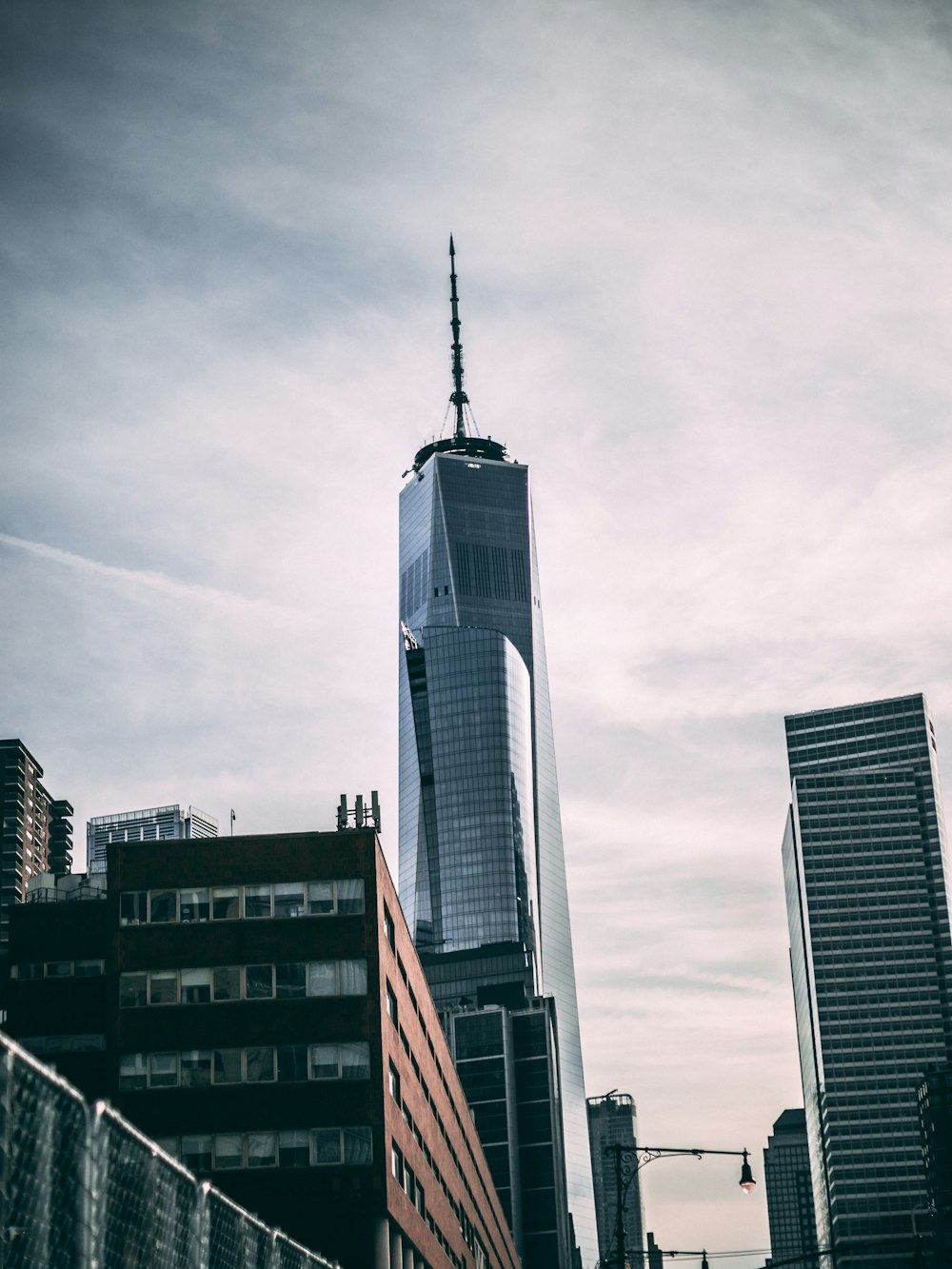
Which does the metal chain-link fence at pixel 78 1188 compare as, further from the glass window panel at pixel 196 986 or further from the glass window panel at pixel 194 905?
the glass window panel at pixel 194 905

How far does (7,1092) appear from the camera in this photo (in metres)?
14.6

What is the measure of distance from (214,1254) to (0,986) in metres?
71.4

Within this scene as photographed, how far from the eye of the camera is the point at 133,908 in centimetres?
7188

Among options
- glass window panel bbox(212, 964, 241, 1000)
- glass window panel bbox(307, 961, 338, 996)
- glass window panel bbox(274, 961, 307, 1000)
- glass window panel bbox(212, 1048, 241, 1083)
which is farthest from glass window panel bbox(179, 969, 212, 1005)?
glass window panel bbox(307, 961, 338, 996)

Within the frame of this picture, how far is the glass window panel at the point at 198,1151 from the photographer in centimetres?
6744

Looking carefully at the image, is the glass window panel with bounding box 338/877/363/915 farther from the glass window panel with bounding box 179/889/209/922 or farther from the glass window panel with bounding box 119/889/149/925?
the glass window panel with bounding box 119/889/149/925

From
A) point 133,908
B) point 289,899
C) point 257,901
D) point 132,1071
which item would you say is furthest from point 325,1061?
point 133,908

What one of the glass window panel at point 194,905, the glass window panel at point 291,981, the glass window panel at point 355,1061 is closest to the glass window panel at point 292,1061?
the glass window panel at point 355,1061

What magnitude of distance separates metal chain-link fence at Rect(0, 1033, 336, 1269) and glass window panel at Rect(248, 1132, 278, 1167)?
49345 mm

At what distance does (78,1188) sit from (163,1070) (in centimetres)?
5526

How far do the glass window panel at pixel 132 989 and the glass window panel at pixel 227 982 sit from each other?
3104 millimetres

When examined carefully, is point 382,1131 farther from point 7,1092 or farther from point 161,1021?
point 7,1092

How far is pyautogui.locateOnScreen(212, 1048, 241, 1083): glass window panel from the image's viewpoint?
225 ft

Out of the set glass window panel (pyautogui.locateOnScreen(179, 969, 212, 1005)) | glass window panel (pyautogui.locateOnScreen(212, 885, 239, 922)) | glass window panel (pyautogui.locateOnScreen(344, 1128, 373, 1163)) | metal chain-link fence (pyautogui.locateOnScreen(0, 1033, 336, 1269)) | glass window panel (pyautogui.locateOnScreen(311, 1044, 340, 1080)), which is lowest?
metal chain-link fence (pyautogui.locateOnScreen(0, 1033, 336, 1269))
